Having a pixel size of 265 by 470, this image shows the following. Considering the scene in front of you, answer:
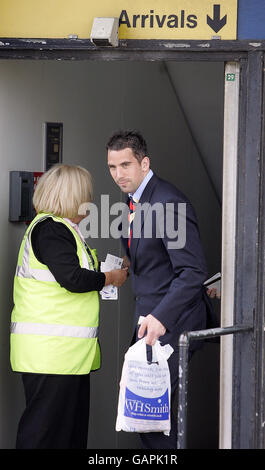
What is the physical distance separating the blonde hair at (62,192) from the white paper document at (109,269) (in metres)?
0.30

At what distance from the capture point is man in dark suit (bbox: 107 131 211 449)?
3439mm

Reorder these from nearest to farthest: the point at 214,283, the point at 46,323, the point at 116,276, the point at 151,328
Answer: the point at 151,328 < the point at 46,323 < the point at 116,276 < the point at 214,283

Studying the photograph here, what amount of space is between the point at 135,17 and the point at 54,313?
49.3 inches

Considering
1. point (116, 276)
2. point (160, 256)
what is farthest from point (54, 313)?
point (160, 256)

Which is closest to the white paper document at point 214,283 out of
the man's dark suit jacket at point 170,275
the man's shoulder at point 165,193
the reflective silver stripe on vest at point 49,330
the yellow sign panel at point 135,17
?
the man's dark suit jacket at point 170,275

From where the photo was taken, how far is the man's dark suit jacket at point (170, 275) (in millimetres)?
3436

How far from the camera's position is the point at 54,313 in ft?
11.7

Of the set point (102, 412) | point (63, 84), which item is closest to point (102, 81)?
point (63, 84)

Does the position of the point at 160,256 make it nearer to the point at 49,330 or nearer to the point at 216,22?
the point at 49,330

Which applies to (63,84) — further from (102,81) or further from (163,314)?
(163,314)

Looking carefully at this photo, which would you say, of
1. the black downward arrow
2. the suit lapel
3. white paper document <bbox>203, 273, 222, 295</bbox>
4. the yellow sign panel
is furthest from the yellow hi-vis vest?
the black downward arrow

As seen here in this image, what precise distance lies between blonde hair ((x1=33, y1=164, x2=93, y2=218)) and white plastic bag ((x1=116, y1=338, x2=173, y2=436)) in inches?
25.7

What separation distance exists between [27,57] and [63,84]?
84 cm

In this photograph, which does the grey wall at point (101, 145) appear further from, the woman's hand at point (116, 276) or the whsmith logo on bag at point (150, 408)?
the whsmith logo on bag at point (150, 408)
